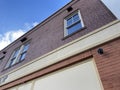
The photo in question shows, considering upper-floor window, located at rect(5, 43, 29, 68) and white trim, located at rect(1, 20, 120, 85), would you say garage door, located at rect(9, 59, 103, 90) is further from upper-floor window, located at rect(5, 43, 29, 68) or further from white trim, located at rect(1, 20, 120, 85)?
upper-floor window, located at rect(5, 43, 29, 68)

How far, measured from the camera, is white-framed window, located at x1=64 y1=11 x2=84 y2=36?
5.60 metres

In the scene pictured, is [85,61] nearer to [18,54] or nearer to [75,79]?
[75,79]

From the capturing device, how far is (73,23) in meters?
5.99

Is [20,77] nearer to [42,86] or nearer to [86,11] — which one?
[42,86]

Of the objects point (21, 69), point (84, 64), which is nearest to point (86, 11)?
point (84, 64)

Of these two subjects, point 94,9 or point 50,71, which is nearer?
point 50,71

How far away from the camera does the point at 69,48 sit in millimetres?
4309

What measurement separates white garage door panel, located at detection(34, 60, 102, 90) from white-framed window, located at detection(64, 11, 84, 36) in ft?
7.57

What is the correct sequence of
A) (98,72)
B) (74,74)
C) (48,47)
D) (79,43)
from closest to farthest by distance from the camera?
(98,72) < (74,74) < (79,43) < (48,47)

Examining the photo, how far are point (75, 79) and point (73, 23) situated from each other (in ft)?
11.0

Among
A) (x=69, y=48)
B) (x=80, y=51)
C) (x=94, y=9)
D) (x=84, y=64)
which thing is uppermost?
(x=94, y=9)

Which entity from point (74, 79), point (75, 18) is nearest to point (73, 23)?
point (75, 18)

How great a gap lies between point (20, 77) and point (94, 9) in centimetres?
450

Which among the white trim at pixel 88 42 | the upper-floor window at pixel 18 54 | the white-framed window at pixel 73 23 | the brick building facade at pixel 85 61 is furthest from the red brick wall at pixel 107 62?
the upper-floor window at pixel 18 54
